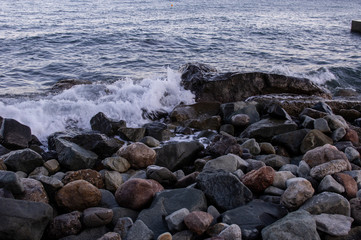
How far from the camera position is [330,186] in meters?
2.78

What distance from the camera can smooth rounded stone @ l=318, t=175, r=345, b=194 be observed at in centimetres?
278

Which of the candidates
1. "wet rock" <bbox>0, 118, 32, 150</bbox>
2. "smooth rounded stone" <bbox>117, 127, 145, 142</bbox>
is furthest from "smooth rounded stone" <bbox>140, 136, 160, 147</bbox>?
"wet rock" <bbox>0, 118, 32, 150</bbox>

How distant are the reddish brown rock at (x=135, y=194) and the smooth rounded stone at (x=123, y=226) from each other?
263 mm

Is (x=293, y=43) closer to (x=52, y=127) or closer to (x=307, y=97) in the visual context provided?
(x=307, y=97)

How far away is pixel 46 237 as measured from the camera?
2393 millimetres

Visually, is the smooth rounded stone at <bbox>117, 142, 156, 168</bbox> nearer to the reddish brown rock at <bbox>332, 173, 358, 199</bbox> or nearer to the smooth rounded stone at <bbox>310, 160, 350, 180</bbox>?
the smooth rounded stone at <bbox>310, 160, 350, 180</bbox>

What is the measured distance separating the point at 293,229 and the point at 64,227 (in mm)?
1535

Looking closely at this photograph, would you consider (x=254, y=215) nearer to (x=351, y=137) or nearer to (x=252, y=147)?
(x=252, y=147)

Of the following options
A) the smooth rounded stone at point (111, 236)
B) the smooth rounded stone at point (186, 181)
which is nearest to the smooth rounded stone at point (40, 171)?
the smooth rounded stone at point (186, 181)

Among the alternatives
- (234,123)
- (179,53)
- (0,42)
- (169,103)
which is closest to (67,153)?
(234,123)

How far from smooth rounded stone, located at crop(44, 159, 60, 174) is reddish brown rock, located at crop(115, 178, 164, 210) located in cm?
123

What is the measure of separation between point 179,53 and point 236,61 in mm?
2209

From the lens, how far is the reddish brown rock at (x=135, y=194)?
2742 millimetres

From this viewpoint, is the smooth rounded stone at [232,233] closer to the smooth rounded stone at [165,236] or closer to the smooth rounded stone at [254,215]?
the smooth rounded stone at [254,215]
